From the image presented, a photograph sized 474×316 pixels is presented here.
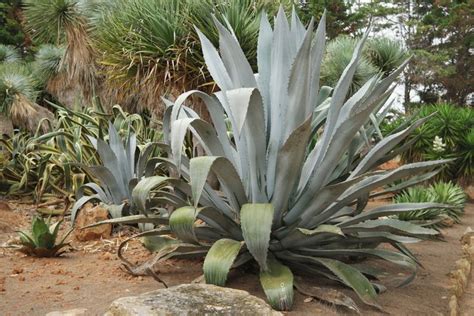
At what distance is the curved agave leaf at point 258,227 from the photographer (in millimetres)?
3105

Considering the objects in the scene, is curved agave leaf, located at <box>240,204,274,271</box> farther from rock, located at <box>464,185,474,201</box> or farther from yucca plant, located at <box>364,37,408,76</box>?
yucca plant, located at <box>364,37,408,76</box>

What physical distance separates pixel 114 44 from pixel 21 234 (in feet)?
12.7

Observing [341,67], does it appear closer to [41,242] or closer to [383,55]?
[383,55]

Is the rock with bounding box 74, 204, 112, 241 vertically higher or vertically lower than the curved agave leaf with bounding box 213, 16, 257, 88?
lower

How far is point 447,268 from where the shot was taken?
4680 mm

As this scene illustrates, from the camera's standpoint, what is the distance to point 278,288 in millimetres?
3121

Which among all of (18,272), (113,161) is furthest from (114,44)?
(18,272)

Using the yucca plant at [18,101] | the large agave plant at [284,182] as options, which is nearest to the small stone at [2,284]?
the large agave plant at [284,182]

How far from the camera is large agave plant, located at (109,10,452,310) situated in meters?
3.24

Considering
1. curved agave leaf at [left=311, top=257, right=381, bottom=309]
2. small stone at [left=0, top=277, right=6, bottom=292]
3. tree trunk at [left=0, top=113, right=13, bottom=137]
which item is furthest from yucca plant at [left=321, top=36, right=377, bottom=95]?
tree trunk at [left=0, top=113, right=13, bottom=137]

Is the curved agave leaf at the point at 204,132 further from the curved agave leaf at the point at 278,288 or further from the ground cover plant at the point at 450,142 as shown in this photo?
the ground cover plant at the point at 450,142

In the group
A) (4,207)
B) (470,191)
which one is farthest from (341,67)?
(4,207)

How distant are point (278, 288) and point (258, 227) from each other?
357 mm

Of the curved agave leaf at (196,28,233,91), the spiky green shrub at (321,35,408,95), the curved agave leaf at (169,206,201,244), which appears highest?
the spiky green shrub at (321,35,408,95)
